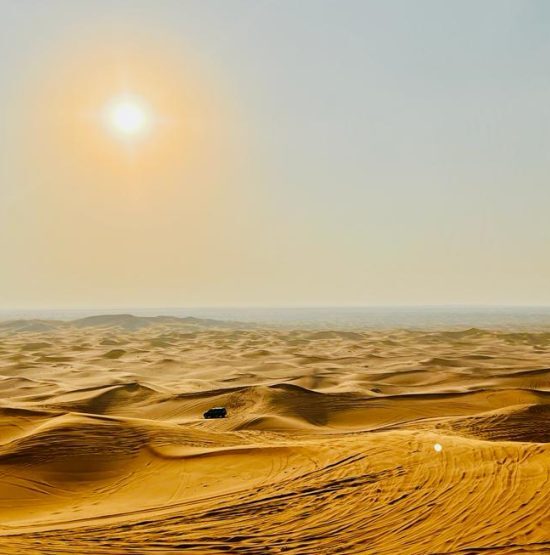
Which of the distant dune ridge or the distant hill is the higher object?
the distant dune ridge

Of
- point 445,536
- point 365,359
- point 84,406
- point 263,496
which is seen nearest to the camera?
point 445,536

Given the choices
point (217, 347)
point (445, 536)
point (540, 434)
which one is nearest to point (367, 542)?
point (445, 536)

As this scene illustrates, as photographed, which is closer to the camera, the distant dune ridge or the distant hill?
the distant dune ridge

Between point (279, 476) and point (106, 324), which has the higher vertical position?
point (279, 476)

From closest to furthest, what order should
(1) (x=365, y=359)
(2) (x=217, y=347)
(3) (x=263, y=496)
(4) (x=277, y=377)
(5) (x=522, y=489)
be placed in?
(5) (x=522, y=489)
(3) (x=263, y=496)
(4) (x=277, y=377)
(1) (x=365, y=359)
(2) (x=217, y=347)

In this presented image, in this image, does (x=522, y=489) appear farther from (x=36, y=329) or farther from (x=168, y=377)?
(x=36, y=329)

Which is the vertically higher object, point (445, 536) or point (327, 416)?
point (445, 536)

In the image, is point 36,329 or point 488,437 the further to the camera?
point 36,329

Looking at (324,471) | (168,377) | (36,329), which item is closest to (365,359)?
(168,377)

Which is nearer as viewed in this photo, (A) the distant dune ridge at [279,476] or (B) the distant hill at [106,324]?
(A) the distant dune ridge at [279,476]

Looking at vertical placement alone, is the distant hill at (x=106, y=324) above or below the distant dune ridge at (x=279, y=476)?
below

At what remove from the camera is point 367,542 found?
23.7ft

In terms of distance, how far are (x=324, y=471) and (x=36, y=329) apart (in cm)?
11177

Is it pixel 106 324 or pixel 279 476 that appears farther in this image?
pixel 106 324
